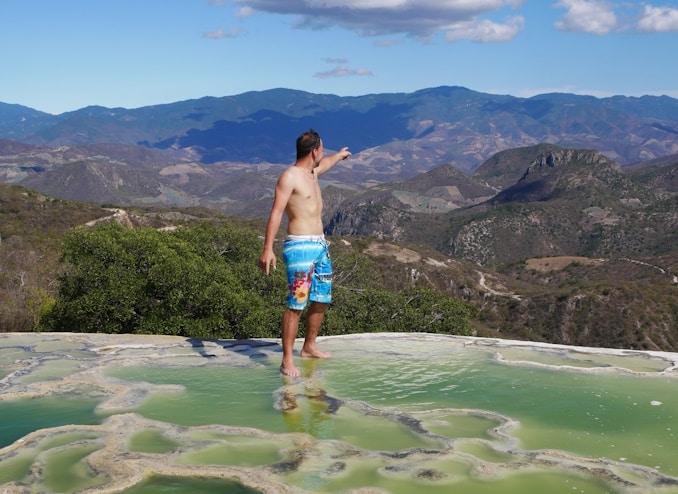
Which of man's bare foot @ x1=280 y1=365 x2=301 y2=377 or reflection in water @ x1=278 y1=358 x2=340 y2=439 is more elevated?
man's bare foot @ x1=280 y1=365 x2=301 y2=377

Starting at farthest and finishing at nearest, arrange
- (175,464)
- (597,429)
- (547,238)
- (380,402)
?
(547,238), (380,402), (597,429), (175,464)

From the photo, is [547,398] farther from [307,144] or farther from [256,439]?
[307,144]

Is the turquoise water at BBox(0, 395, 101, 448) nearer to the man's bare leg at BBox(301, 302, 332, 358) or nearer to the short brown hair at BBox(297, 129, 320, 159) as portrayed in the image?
the man's bare leg at BBox(301, 302, 332, 358)

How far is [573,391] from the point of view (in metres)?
6.08

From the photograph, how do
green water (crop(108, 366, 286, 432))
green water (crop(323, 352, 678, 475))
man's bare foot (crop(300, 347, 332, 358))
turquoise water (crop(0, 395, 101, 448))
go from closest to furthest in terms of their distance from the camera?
green water (crop(323, 352, 678, 475))
turquoise water (crop(0, 395, 101, 448))
green water (crop(108, 366, 286, 432))
man's bare foot (crop(300, 347, 332, 358))

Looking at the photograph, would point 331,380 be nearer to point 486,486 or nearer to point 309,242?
point 309,242

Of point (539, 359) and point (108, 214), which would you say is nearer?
point (539, 359)

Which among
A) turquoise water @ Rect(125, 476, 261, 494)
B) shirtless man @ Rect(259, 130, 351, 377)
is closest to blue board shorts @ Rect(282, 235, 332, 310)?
shirtless man @ Rect(259, 130, 351, 377)

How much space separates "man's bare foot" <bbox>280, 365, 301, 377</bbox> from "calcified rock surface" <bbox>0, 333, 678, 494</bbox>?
0.37ft

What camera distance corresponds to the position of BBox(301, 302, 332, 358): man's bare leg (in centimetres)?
693

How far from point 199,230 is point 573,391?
16167mm

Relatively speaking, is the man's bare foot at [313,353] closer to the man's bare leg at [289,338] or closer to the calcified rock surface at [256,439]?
the calcified rock surface at [256,439]

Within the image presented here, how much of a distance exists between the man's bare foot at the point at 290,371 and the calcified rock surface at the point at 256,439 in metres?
0.11

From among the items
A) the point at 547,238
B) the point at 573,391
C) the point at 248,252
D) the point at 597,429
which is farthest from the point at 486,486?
the point at 547,238
